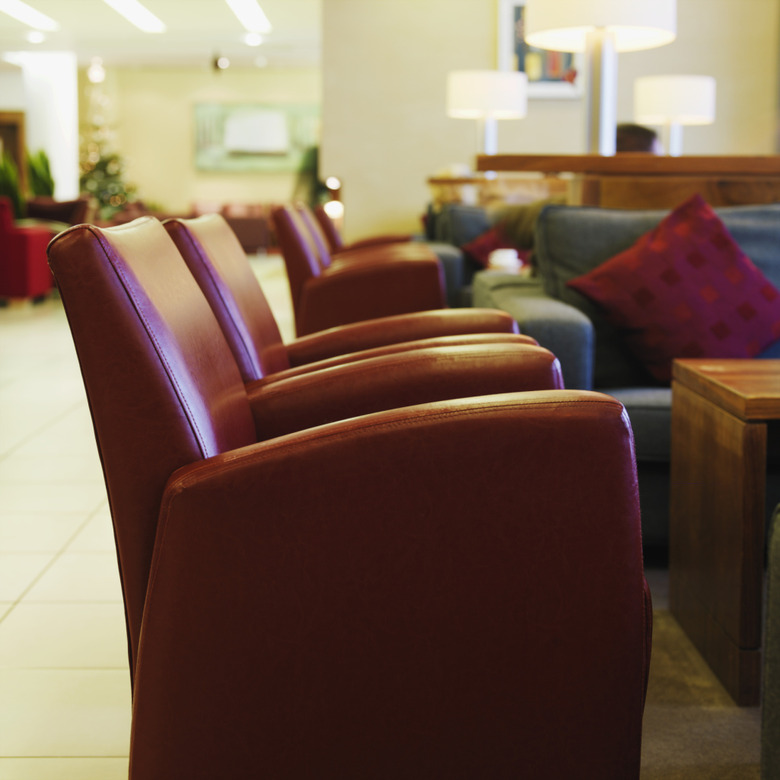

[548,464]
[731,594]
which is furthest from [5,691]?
[731,594]

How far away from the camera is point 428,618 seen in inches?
43.0

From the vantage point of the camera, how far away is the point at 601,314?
7.95 feet

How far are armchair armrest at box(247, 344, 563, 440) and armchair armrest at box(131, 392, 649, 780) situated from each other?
0.42 metres

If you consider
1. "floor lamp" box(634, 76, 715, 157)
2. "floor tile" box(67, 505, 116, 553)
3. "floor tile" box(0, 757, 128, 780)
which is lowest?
"floor tile" box(0, 757, 128, 780)

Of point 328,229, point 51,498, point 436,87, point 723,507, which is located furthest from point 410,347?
point 436,87

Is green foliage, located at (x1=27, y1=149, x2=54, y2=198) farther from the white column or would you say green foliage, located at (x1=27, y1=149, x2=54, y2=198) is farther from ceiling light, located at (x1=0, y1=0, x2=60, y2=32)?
the white column

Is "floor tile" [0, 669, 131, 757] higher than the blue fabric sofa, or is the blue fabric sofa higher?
the blue fabric sofa

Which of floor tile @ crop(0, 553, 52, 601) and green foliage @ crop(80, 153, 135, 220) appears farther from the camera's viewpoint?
green foliage @ crop(80, 153, 135, 220)

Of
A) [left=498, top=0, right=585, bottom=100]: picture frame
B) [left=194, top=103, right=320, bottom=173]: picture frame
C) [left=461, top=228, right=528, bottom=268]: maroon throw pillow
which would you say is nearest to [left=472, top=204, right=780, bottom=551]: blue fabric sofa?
[left=461, top=228, right=528, bottom=268]: maroon throw pillow

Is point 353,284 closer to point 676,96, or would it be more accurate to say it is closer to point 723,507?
point 723,507

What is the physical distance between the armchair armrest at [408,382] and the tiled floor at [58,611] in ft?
1.85

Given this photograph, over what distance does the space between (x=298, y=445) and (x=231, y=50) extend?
40.5 feet

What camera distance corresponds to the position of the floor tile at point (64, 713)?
1531 mm

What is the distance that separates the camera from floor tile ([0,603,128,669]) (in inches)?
71.2
